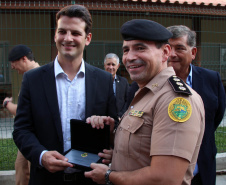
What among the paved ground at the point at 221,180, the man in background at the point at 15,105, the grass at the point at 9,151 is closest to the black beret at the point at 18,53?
the man in background at the point at 15,105

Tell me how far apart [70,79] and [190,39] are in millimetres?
1108

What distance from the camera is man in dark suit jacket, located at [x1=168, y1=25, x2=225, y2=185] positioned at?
2148mm

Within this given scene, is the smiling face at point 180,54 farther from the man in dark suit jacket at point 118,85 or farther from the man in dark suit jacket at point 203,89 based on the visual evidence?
the man in dark suit jacket at point 118,85

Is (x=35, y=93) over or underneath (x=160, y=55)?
underneath

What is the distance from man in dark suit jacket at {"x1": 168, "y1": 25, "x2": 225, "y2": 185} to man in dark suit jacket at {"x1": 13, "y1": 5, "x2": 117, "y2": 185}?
728 mm

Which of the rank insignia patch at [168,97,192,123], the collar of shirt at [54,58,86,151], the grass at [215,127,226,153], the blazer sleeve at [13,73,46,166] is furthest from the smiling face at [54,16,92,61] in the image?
the grass at [215,127,226,153]

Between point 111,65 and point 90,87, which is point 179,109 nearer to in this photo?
point 90,87

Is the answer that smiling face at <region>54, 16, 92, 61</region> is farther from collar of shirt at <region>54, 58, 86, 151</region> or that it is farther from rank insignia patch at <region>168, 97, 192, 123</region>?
rank insignia patch at <region>168, 97, 192, 123</region>

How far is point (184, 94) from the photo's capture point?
134 centimetres

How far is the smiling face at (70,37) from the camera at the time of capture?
6.39 ft

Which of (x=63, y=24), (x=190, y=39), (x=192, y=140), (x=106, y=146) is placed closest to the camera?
(x=192, y=140)

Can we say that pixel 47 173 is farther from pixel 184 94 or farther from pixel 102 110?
pixel 184 94

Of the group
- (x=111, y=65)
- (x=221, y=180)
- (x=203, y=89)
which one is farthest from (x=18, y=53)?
(x=221, y=180)

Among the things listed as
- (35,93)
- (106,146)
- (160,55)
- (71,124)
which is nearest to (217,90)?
(160,55)
